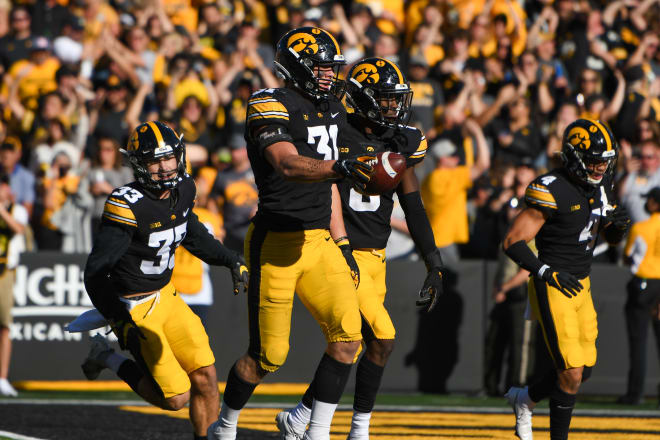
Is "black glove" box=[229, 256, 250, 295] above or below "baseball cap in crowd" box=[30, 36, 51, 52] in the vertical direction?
below

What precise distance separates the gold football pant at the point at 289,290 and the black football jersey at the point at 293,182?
0.09m

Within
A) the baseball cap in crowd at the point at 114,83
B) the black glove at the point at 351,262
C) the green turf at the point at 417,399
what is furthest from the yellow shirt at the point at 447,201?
the black glove at the point at 351,262

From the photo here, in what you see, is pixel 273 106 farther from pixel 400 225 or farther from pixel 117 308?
pixel 400 225

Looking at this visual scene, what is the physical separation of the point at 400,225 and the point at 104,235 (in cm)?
519

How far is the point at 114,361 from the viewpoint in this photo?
20.6ft

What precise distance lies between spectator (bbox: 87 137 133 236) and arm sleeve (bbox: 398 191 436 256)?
473 cm

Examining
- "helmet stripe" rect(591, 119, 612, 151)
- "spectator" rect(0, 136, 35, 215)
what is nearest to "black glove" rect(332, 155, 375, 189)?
"helmet stripe" rect(591, 119, 612, 151)

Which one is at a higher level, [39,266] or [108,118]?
[108,118]

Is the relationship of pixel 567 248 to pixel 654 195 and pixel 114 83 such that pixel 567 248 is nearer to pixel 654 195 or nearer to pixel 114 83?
pixel 654 195

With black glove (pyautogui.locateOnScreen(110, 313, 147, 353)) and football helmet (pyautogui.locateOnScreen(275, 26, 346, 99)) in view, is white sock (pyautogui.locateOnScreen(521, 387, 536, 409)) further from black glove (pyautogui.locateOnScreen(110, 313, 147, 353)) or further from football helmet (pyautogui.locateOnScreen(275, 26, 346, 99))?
black glove (pyautogui.locateOnScreen(110, 313, 147, 353))

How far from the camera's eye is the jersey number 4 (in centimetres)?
588

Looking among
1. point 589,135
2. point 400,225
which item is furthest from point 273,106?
point 400,225

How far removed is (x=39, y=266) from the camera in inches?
399

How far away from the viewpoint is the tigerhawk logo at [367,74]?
6184 mm
